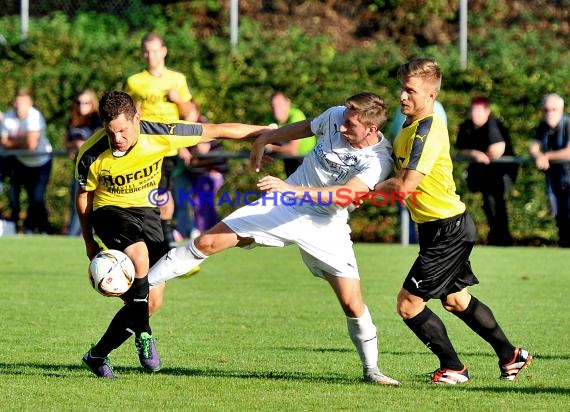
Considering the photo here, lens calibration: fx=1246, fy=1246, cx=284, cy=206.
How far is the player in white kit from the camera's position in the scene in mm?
6883

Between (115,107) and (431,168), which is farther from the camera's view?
(115,107)

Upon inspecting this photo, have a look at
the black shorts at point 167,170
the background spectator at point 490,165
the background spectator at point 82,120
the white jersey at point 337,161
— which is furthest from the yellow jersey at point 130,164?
the background spectator at point 490,165

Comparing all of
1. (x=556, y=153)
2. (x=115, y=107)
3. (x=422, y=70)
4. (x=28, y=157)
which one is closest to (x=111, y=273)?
(x=115, y=107)

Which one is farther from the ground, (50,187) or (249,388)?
(249,388)

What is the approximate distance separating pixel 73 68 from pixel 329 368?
1166 cm

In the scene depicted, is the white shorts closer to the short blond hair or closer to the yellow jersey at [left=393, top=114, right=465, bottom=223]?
the yellow jersey at [left=393, top=114, right=465, bottom=223]

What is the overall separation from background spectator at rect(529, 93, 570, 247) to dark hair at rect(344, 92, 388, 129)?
776 centimetres

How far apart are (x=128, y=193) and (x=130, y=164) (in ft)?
0.67

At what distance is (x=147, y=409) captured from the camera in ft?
19.7

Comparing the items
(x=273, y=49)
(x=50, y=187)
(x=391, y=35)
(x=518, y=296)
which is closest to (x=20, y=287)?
(x=518, y=296)

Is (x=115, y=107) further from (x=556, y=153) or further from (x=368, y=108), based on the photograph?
(x=556, y=153)

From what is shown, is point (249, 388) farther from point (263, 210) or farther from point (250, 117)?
point (250, 117)

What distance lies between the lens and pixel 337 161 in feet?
23.0

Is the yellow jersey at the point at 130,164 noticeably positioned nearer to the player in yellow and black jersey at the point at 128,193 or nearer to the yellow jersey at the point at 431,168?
the player in yellow and black jersey at the point at 128,193
